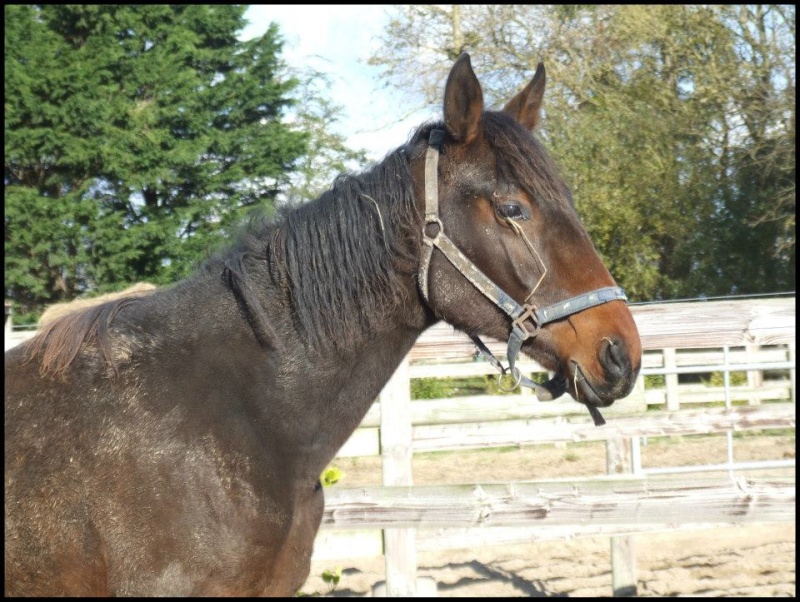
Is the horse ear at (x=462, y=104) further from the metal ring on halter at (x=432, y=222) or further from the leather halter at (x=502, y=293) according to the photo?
the metal ring on halter at (x=432, y=222)

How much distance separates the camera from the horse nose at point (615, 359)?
233 cm

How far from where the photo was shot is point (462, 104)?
8.05 feet

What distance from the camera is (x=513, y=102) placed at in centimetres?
285

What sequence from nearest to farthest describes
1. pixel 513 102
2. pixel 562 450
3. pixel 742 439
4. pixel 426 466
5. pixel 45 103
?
pixel 513 102, pixel 426 466, pixel 562 450, pixel 742 439, pixel 45 103

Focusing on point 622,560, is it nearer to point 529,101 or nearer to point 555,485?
point 555,485

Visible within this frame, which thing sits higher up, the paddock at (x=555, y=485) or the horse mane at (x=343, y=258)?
the horse mane at (x=343, y=258)

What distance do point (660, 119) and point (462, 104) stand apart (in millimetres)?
15432

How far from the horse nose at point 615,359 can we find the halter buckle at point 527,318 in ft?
0.74

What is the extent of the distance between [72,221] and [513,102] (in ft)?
53.0

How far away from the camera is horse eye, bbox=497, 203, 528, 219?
2.45 m

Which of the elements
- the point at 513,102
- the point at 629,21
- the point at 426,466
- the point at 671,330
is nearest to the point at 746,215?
the point at 629,21

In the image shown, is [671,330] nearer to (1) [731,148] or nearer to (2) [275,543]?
(2) [275,543]

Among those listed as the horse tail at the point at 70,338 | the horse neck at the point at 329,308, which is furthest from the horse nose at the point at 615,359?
the horse tail at the point at 70,338

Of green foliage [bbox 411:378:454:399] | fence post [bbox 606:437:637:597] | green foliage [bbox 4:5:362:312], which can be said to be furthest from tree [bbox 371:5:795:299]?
fence post [bbox 606:437:637:597]
